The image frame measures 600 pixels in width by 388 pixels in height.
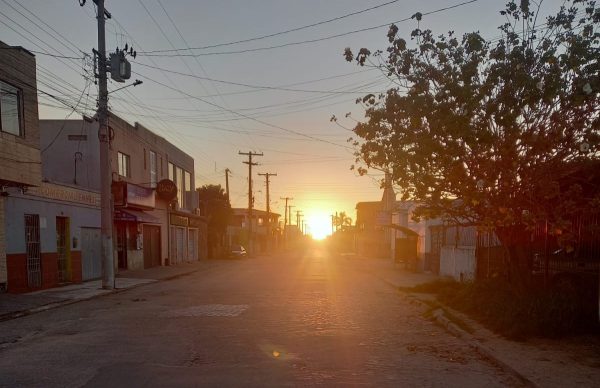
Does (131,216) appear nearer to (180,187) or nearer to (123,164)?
(123,164)

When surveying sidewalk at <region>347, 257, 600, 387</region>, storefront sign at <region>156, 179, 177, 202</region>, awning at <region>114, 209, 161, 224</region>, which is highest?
storefront sign at <region>156, 179, 177, 202</region>

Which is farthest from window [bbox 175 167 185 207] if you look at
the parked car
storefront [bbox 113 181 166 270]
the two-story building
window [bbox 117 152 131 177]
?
the two-story building

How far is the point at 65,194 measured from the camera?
21.6m

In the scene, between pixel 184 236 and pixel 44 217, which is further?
pixel 184 236

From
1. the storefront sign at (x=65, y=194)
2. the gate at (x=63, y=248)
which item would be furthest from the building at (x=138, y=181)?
the gate at (x=63, y=248)

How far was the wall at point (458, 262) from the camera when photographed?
19.4 m

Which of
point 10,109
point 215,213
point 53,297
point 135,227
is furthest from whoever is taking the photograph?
point 215,213

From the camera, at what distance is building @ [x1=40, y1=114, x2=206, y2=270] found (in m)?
26.0

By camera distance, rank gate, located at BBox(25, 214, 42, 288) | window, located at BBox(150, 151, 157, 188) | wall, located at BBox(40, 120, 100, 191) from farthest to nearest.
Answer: window, located at BBox(150, 151, 157, 188) → wall, located at BBox(40, 120, 100, 191) → gate, located at BBox(25, 214, 42, 288)

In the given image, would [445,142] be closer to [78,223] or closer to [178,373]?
[178,373]

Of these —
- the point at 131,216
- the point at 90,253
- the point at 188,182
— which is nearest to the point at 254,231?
the point at 188,182

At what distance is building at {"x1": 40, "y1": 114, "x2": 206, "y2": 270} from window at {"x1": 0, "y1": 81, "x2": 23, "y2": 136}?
24.0ft

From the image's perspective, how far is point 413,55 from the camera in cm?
1115

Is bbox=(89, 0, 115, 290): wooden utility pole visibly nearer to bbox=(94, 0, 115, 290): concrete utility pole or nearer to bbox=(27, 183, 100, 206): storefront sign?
bbox=(94, 0, 115, 290): concrete utility pole
